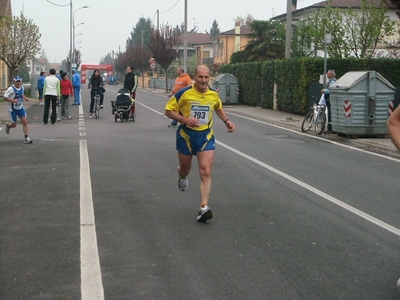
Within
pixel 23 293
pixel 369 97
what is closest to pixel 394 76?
pixel 369 97

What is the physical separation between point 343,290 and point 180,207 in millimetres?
3477

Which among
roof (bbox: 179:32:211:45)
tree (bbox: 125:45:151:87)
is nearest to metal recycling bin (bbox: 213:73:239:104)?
tree (bbox: 125:45:151:87)

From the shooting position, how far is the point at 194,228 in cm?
744

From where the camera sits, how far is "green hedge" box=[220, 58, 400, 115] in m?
27.4

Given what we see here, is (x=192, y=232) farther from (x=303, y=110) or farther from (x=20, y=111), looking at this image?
(x=303, y=110)

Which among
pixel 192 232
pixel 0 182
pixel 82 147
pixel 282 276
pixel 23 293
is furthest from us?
pixel 82 147

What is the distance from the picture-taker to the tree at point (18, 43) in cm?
4241

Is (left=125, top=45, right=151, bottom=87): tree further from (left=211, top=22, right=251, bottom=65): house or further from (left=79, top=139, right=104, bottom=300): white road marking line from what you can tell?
(left=79, top=139, right=104, bottom=300): white road marking line

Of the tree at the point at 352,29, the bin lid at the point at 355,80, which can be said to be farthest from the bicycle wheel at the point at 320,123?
the tree at the point at 352,29

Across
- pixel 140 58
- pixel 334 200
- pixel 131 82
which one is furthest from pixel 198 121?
pixel 140 58

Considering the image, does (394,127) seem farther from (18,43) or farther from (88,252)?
(18,43)

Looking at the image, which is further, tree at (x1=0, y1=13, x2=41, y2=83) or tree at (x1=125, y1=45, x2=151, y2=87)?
tree at (x1=125, y1=45, x2=151, y2=87)

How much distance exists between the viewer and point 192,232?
725 centimetres

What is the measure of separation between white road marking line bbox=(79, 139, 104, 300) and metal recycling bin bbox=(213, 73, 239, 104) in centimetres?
2696
